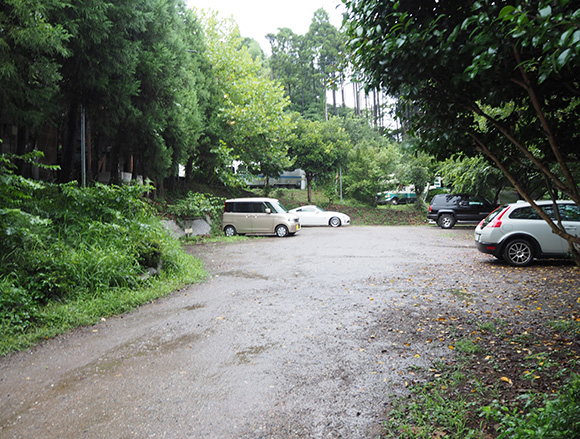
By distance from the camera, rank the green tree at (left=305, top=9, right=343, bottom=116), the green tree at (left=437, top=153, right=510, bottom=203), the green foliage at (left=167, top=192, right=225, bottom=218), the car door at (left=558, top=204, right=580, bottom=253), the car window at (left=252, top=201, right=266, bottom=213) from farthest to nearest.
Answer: the green tree at (left=305, top=9, right=343, bottom=116) → the car window at (left=252, top=201, right=266, bottom=213) → the green tree at (left=437, top=153, right=510, bottom=203) → the green foliage at (left=167, top=192, right=225, bottom=218) → the car door at (left=558, top=204, right=580, bottom=253)

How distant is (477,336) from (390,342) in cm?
106

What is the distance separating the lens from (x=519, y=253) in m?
9.57

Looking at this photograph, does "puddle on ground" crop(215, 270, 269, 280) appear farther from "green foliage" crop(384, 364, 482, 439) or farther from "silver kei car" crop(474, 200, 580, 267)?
"silver kei car" crop(474, 200, 580, 267)

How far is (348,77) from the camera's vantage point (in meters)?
4.48

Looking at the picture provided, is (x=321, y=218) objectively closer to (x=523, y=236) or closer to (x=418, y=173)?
(x=418, y=173)

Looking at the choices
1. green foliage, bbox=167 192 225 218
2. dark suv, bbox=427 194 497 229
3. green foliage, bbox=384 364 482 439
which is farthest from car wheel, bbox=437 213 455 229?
green foliage, bbox=384 364 482 439

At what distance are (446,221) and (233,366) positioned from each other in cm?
1976

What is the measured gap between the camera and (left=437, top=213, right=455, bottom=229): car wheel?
Answer: 21.3 meters

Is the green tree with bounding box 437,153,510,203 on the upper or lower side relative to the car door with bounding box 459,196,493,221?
upper

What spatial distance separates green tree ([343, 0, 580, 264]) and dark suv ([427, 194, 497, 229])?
18.1 meters

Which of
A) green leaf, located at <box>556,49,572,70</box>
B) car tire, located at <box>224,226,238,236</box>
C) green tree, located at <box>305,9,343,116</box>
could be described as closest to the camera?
green leaf, located at <box>556,49,572,70</box>

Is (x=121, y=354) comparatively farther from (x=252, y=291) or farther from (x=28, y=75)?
(x=28, y=75)

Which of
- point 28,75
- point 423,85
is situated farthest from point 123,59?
point 423,85

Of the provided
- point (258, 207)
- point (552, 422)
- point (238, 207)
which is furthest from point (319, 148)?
point (552, 422)
